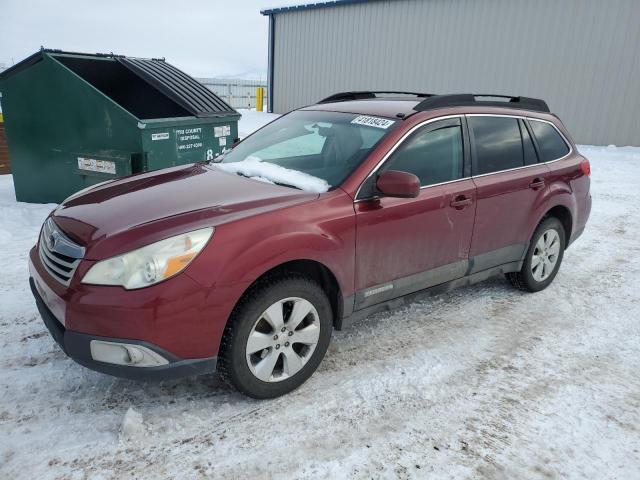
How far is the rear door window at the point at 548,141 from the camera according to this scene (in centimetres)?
424

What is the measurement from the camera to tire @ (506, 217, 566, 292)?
4211 mm

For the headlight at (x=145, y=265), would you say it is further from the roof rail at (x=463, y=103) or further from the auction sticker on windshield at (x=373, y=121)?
the roof rail at (x=463, y=103)

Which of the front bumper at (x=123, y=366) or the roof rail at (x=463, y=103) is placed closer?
the front bumper at (x=123, y=366)

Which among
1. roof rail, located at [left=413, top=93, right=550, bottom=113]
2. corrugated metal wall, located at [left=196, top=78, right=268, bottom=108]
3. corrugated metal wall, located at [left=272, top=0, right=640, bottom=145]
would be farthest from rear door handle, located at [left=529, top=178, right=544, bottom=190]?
corrugated metal wall, located at [left=196, top=78, right=268, bottom=108]

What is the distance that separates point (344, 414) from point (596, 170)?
9.99 metres

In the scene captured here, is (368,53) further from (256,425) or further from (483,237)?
(256,425)

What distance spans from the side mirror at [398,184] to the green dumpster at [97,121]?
3242mm

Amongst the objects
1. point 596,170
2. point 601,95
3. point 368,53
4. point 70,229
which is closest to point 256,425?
point 70,229

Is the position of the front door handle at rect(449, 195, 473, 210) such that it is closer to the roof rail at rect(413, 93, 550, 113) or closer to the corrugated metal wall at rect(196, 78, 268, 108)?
the roof rail at rect(413, 93, 550, 113)

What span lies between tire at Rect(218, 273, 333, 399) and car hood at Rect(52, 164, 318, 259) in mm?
435

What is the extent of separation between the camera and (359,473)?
2268 millimetres

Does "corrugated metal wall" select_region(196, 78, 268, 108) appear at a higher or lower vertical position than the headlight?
higher

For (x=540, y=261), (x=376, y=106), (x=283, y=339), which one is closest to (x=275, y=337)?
(x=283, y=339)

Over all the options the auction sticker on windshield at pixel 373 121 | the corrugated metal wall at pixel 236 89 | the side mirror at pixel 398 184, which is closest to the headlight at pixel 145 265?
the side mirror at pixel 398 184
